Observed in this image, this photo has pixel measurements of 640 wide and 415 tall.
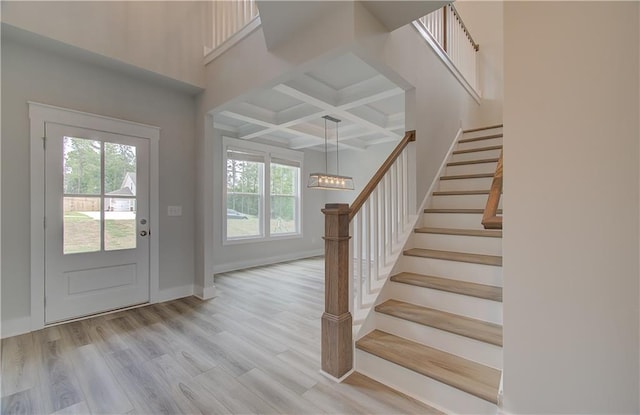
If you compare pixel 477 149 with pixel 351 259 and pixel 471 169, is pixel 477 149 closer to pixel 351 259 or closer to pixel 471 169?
pixel 471 169

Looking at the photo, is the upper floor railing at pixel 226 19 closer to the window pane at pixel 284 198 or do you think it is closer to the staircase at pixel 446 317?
the window pane at pixel 284 198

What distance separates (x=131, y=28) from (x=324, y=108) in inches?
89.0

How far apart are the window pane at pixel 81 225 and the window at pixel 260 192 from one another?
2222mm

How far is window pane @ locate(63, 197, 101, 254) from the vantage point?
111 inches

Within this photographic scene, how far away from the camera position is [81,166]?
2.90m

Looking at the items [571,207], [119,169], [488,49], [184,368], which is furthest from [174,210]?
[488,49]

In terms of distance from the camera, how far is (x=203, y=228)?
3584 millimetres

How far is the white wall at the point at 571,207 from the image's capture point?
101 cm

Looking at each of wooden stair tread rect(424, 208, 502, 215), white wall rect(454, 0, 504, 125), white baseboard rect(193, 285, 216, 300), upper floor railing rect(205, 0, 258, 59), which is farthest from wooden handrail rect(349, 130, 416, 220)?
white wall rect(454, 0, 504, 125)

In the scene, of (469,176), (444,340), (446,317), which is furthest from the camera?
(469,176)

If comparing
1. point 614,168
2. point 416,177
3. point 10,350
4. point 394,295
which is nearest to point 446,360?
point 394,295

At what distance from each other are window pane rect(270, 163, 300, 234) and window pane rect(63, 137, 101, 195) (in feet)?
10.7

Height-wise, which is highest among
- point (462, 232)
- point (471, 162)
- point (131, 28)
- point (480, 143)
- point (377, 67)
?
point (131, 28)

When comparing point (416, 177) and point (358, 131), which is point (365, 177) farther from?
point (416, 177)
